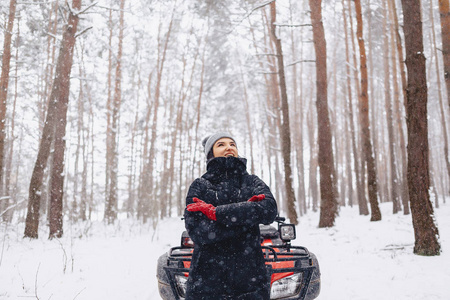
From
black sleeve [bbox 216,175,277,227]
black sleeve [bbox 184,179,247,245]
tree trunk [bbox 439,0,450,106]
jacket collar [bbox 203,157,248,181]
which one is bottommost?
black sleeve [bbox 184,179,247,245]

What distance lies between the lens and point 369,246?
22.2 ft

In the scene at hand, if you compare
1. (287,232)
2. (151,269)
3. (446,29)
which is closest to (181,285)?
(287,232)

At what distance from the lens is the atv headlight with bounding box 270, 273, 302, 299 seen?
2457 mm

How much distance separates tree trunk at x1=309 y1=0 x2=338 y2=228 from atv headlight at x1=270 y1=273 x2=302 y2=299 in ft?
25.2

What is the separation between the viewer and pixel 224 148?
2.12 meters

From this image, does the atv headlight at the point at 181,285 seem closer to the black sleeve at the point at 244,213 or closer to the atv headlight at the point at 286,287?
the atv headlight at the point at 286,287

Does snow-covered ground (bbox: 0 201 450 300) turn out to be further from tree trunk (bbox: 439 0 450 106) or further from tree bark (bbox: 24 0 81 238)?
tree trunk (bbox: 439 0 450 106)

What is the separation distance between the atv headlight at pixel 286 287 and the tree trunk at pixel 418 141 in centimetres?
402

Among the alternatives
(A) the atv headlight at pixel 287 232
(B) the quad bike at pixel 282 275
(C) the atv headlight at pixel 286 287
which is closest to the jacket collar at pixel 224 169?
(B) the quad bike at pixel 282 275

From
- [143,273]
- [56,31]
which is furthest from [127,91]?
[143,273]

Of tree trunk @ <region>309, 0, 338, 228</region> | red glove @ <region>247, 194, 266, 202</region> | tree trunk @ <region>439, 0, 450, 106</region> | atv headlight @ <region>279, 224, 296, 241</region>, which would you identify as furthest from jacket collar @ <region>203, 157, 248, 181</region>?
tree trunk @ <region>439, 0, 450, 106</region>

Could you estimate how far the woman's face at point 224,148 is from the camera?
211 centimetres

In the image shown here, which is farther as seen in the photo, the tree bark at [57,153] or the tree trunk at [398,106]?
the tree trunk at [398,106]

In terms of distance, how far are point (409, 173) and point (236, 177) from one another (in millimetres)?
4835
